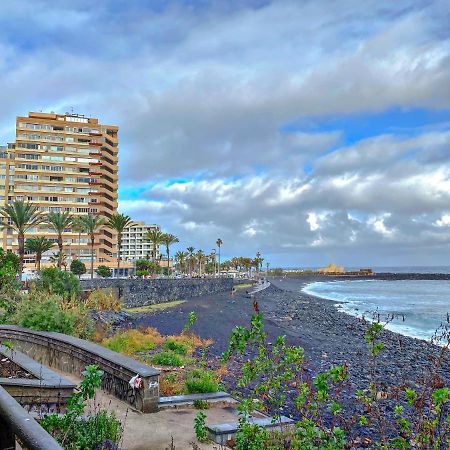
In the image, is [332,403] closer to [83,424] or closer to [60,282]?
[83,424]

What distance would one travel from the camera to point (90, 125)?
337 feet

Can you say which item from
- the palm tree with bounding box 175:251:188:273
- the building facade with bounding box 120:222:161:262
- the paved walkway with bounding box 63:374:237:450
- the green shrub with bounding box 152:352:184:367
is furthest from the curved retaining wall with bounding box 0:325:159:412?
the building facade with bounding box 120:222:161:262

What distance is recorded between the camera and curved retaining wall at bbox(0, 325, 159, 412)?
851cm

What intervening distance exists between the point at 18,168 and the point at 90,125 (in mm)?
17563

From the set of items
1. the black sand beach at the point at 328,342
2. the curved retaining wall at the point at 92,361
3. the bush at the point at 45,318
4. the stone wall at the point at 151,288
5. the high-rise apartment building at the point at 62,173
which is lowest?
the black sand beach at the point at 328,342

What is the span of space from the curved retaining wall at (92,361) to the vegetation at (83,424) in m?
1.34

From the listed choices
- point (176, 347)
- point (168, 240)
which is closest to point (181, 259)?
point (168, 240)

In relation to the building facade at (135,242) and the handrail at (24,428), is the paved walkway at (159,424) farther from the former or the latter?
the building facade at (135,242)

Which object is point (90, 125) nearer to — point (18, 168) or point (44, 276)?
point (18, 168)

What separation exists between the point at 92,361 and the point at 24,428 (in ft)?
25.6

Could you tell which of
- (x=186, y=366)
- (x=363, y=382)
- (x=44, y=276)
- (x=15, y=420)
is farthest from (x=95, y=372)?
(x=44, y=276)

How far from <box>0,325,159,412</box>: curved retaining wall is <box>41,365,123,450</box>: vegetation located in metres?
1.34

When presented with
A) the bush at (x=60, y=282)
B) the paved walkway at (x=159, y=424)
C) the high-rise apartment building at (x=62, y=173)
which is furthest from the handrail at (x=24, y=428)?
the high-rise apartment building at (x=62, y=173)

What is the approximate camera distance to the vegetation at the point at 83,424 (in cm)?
445
